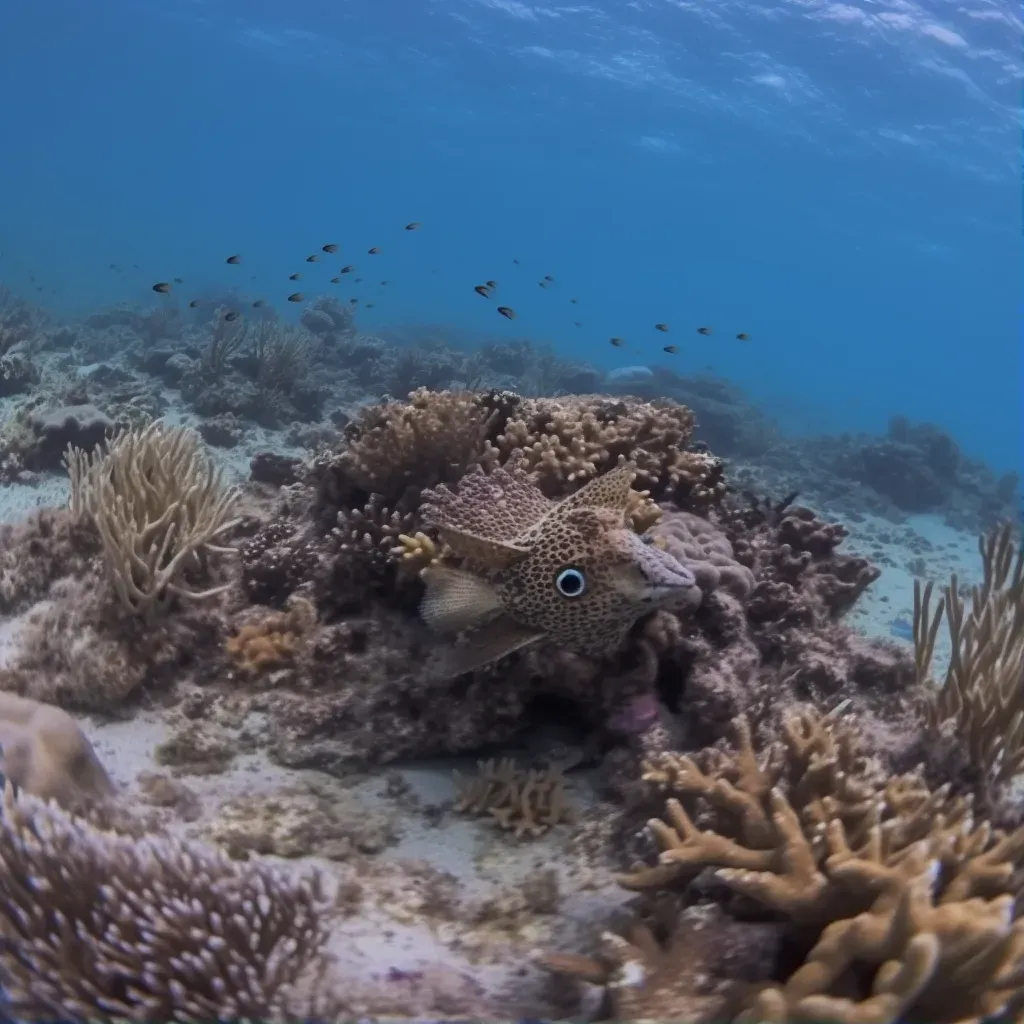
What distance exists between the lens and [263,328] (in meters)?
18.3

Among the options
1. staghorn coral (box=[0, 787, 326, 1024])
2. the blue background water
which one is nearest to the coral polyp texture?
staghorn coral (box=[0, 787, 326, 1024])

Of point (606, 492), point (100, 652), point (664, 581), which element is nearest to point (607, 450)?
point (606, 492)

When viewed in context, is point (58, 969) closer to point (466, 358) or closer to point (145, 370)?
point (145, 370)

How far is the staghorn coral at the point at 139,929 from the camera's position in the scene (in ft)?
8.59

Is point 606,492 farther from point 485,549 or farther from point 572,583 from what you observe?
point 485,549

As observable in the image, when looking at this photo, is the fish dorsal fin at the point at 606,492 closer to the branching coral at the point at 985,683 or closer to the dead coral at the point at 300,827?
the dead coral at the point at 300,827

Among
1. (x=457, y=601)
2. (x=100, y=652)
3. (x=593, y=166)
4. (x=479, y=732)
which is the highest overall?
(x=593, y=166)

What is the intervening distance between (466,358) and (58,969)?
1019 inches

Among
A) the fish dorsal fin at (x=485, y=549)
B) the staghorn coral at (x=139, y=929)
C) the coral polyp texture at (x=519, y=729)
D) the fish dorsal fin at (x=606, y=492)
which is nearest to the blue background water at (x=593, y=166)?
the coral polyp texture at (x=519, y=729)

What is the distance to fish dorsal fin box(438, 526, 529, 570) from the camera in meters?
4.29

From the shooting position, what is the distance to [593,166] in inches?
2645

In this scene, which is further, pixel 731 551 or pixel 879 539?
Result: pixel 879 539

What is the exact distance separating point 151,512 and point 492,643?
3.08 metres

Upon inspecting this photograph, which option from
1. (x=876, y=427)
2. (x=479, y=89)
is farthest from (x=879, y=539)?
(x=479, y=89)
